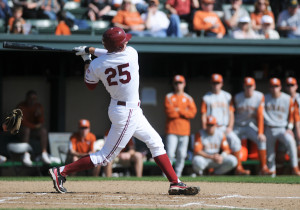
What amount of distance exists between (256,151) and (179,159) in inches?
69.2

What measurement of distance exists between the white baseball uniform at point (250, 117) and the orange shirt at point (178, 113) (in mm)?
847

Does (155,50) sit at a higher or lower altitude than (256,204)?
higher

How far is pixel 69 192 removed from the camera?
6672mm

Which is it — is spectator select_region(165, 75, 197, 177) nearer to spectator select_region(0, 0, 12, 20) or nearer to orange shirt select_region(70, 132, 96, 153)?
orange shirt select_region(70, 132, 96, 153)

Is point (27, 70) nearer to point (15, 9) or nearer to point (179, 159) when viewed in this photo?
point (15, 9)

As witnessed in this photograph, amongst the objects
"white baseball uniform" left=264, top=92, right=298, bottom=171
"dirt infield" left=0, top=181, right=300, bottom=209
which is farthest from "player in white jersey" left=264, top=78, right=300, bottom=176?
"dirt infield" left=0, top=181, right=300, bottom=209

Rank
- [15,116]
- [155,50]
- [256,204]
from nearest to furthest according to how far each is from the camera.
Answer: [256,204], [15,116], [155,50]

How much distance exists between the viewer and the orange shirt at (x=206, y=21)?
1152cm

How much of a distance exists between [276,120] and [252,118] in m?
0.44

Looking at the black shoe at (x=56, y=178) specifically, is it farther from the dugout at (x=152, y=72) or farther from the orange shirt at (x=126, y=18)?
Result: the orange shirt at (x=126, y=18)

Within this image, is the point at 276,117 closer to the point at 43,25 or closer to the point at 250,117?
the point at 250,117

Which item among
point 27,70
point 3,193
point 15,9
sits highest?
point 15,9

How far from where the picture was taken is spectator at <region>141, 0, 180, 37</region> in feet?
36.9

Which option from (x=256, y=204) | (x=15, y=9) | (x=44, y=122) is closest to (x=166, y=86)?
(x=44, y=122)
